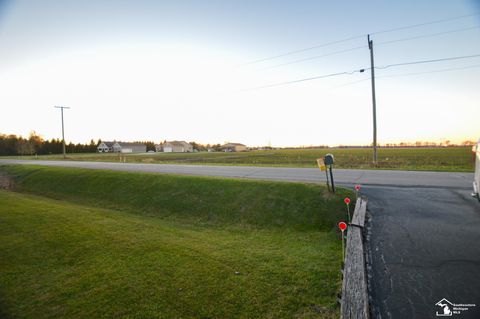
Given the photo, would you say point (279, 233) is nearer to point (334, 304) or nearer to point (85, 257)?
point (334, 304)

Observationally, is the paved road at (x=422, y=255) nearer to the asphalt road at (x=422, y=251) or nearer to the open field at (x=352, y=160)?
the asphalt road at (x=422, y=251)

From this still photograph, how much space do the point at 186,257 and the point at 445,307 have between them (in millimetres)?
4535

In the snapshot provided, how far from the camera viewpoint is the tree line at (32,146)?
7406 centimetres

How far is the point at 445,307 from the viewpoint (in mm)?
3221

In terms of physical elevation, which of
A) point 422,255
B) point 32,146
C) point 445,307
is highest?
point 32,146

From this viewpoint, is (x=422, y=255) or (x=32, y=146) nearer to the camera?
(x=422, y=255)

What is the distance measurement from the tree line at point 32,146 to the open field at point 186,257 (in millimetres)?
85073

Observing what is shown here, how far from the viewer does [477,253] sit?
432 centimetres

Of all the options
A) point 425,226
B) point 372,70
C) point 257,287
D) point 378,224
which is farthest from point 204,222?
point 372,70

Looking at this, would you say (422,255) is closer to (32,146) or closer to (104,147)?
(32,146)

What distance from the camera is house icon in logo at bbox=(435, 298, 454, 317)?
3131 mm

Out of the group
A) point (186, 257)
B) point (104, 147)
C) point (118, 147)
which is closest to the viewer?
point (186, 257)

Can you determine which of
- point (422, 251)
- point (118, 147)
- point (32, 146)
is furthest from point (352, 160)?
point (118, 147)

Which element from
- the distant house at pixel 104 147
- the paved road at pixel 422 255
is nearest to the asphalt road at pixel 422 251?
the paved road at pixel 422 255
